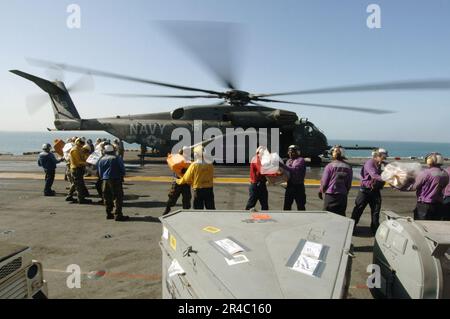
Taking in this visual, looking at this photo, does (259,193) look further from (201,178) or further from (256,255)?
(256,255)

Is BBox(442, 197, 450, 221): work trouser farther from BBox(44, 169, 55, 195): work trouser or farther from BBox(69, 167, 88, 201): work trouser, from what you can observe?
BBox(44, 169, 55, 195): work trouser

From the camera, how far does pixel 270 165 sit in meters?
6.60

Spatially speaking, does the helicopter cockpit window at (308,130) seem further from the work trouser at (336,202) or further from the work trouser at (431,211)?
the work trouser at (431,211)

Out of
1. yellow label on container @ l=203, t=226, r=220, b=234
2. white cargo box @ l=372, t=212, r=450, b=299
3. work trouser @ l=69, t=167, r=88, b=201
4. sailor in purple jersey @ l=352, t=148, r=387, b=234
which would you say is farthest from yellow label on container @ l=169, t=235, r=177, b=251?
work trouser @ l=69, t=167, r=88, b=201

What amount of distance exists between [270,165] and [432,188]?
3071mm

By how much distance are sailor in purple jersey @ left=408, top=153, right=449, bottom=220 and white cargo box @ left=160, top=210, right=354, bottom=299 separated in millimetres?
2835

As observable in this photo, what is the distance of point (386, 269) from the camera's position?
3668 millimetres

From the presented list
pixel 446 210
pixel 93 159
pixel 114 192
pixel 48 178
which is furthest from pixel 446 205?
pixel 48 178

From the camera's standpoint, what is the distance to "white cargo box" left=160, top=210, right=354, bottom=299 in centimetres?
226

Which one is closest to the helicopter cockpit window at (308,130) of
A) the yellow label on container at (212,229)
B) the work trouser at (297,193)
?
the work trouser at (297,193)

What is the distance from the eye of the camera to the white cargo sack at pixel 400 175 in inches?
208

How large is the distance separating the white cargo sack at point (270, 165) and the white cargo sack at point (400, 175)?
2131 mm

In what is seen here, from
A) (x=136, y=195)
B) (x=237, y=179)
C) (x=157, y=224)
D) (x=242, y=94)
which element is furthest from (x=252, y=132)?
(x=157, y=224)
